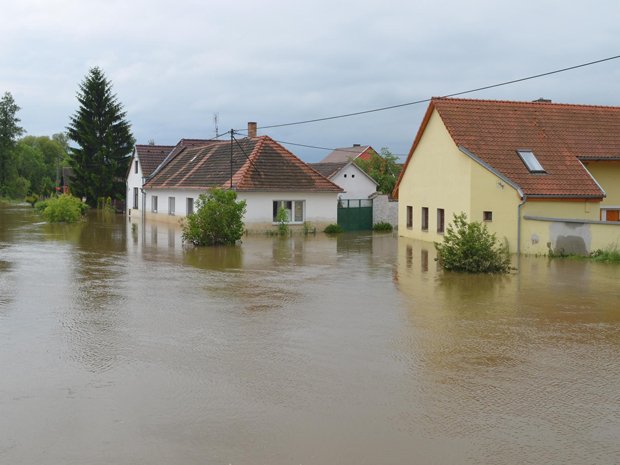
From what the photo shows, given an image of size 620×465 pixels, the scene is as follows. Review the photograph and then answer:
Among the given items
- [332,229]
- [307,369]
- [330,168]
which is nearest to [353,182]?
[330,168]

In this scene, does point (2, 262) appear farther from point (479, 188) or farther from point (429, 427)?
point (429, 427)

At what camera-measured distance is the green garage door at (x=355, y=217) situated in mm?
40625

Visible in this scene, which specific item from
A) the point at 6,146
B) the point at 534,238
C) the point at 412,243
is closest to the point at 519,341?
the point at 534,238

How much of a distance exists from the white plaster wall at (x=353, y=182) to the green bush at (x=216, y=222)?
26922mm

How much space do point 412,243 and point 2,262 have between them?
1686 cm

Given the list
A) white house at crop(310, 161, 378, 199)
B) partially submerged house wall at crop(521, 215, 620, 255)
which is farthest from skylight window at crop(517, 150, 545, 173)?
white house at crop(310, 161, 378, 199)

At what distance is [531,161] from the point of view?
2797cm

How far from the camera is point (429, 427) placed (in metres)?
7.45

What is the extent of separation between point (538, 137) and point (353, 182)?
94.2 feet

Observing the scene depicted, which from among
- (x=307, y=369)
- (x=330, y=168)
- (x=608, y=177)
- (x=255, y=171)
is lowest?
(x=307, y=369)

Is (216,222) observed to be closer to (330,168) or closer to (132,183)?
(330,168)

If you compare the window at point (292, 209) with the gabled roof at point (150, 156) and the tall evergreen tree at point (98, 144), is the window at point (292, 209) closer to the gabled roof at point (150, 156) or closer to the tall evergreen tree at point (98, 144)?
the gabled roof at point (150, 156)

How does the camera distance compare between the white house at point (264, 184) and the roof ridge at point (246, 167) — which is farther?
the white house at point (264, 184)

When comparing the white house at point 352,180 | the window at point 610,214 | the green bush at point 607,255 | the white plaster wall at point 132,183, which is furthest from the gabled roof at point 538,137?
the white plaster wall at point 132,183
